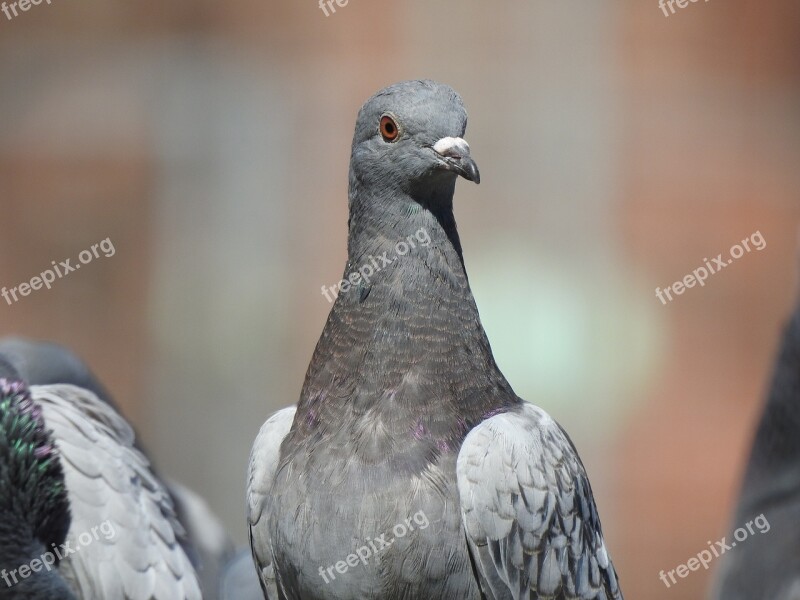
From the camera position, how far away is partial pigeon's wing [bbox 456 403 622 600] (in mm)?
1931

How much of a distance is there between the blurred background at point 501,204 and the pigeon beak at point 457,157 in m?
1.56

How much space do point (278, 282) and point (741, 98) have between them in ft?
6.27

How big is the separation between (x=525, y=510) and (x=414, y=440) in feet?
0.92

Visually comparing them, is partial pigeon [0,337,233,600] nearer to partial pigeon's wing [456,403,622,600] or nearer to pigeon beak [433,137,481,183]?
partial pigeon's wing [456,403,622,600]

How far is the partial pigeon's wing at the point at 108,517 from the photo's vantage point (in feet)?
9.01

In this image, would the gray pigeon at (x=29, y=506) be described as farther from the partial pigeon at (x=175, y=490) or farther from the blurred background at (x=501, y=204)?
the blurred background at (x=501, y=204)

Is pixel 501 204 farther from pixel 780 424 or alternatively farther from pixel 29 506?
pixel 29 506

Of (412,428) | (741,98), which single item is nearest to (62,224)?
(412,428)

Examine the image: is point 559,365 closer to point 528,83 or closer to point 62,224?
point 528,83

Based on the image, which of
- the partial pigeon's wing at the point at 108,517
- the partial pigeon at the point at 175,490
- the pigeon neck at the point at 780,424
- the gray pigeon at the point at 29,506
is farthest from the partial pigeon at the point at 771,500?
the gray pigeon at the point at 29,506

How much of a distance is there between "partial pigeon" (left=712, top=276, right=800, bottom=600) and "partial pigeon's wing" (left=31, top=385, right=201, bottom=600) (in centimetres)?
203

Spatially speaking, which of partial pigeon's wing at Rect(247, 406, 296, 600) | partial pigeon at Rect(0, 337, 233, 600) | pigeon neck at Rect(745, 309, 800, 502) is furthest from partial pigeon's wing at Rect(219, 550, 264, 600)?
pigeon neck at Rect(745, 309, 800, 502)

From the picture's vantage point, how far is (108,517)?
278cm

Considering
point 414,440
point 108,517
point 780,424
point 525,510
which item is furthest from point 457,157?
point 780,424
